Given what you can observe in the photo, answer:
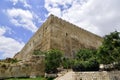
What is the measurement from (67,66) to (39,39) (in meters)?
18.7

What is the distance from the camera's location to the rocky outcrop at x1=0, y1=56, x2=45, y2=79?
44.0 meters

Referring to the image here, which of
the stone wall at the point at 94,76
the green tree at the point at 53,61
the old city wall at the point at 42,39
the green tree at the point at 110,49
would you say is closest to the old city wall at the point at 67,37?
the old city wall at the point at 42,39

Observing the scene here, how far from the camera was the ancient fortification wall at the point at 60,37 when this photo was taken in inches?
2173

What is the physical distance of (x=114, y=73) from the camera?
2994 centimetres

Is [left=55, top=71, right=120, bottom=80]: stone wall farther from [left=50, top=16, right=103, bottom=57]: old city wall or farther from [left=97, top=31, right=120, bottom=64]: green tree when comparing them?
[left=50, top=16, right=103, bottom=57]: old city wall

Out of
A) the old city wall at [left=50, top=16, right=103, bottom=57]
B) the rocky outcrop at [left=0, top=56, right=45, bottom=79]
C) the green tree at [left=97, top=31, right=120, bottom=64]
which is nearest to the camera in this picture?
the green tree at [left=97, top=31, right=120, bottom=64]

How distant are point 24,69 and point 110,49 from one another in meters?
16.5

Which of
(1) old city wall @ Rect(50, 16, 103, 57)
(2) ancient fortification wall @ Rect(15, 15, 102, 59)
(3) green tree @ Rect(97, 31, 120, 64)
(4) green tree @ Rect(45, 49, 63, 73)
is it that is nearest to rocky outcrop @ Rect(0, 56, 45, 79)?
(4) green tree @ Rect(45, 49, 63, 73)

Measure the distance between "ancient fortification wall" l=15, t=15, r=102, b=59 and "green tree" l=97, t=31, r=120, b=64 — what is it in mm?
20795

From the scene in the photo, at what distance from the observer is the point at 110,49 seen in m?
33.2

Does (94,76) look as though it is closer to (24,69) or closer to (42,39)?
(24,69)

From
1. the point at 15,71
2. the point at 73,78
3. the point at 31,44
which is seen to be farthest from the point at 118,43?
the point at 31,44

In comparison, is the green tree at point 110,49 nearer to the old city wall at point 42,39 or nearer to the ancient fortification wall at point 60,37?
the ancient fortification wall at point 60,37

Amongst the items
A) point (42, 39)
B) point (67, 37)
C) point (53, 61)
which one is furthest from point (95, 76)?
point (42, 39)
